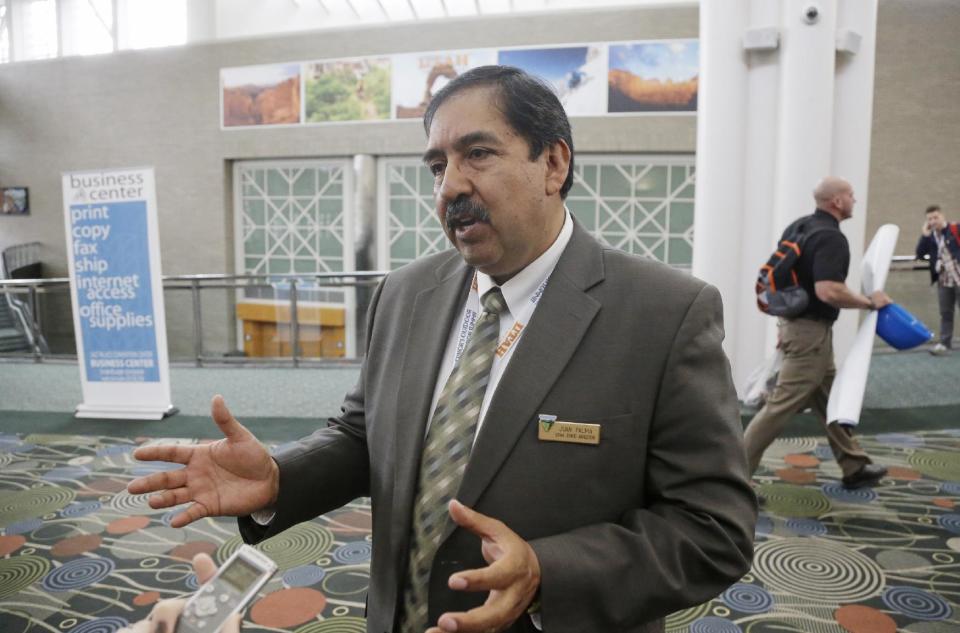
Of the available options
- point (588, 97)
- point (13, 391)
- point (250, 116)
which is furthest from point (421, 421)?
point (250, 116)

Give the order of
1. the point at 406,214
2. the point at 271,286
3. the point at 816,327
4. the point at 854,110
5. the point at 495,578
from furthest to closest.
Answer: the point at 406,214
the point at 271,286
the point at 854,110
the point at 816,327
the point at 495,578

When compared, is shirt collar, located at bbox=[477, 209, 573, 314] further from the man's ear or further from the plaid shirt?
the plaid shirt

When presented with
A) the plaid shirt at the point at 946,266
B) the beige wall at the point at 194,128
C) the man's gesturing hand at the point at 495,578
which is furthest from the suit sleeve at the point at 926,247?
the man's gesturing hand at the point at 495,578

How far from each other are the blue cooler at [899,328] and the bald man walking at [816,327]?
8 cm

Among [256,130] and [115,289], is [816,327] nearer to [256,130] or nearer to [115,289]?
[115,289]

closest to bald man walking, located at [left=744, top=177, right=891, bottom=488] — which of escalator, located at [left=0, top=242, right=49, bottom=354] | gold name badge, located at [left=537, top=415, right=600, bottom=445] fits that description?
gold name badge, located at [left=537, top=415, right=600, bottom=445]

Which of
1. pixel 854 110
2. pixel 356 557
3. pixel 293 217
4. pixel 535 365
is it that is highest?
pixel 854 110

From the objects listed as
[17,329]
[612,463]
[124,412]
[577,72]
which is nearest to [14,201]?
[17,329]

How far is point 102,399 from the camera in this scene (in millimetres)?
5039

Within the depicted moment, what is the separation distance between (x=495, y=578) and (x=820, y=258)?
9.40 ft

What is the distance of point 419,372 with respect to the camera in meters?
1.17

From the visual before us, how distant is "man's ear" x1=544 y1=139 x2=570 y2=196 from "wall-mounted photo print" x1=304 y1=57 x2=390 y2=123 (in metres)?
9.97

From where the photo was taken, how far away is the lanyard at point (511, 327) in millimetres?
1140

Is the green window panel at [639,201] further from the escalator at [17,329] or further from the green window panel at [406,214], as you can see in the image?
the escalator at [17,329]
